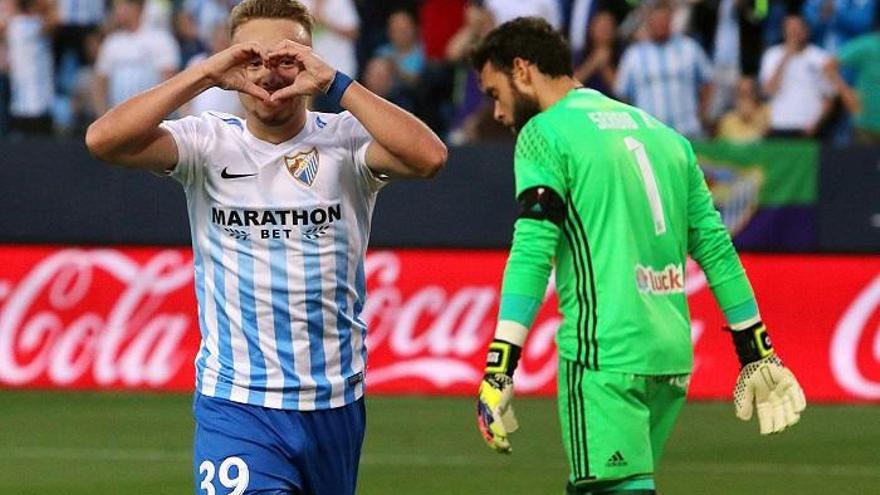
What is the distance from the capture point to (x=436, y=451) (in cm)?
1134

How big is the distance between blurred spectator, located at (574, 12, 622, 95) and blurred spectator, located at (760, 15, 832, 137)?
3.97ft

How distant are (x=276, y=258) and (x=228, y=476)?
64 centimetres

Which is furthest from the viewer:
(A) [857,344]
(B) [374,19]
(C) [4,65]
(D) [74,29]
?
(D) [74,29]

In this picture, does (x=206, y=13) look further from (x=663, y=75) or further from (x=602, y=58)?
(x=663, y=75)

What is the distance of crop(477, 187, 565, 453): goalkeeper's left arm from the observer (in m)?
5.82

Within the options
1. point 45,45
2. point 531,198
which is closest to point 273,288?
point 531,198

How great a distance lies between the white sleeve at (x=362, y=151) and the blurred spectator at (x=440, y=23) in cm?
1003

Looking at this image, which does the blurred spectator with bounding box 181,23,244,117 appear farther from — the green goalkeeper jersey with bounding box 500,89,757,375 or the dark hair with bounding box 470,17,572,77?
the green goalkeeper jersey with bounding box 500,89,757,375

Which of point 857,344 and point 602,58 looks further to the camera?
point 602,58

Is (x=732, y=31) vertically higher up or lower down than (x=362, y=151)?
lower down

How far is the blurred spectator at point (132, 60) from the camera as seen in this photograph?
15719 millimetres

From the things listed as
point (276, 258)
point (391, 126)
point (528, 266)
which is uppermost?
point (391, 126)

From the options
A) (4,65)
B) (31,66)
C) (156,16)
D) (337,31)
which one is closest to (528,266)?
(337,31)

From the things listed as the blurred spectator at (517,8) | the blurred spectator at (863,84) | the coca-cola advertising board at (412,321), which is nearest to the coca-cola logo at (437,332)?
the coca-cola advertising board at (412,321)
